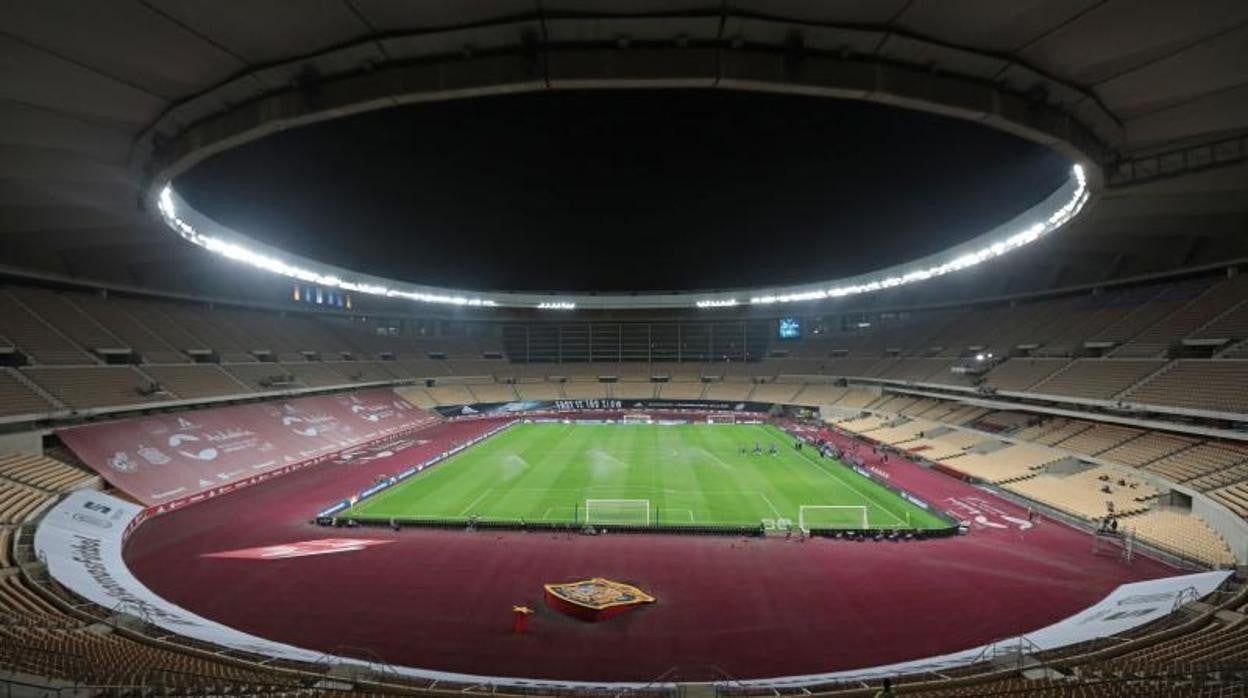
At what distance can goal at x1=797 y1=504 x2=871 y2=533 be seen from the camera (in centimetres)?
2362

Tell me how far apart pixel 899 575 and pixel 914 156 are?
12.8m

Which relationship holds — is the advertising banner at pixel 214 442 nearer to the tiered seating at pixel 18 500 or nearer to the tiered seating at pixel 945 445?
the tiered seating at pixel 18 500

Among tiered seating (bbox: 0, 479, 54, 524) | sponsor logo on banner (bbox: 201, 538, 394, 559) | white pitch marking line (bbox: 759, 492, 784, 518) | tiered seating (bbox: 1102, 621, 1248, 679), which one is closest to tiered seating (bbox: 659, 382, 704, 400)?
white pitch marking line (bbox: 759, 492, 784, 518)

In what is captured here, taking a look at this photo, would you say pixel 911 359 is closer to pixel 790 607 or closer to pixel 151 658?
pixel 790 607

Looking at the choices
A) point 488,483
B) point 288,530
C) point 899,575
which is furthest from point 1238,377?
point 288,530

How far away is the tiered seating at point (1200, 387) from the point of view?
23641 mm

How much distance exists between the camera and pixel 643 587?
701 inches

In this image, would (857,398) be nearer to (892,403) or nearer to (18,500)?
(892,403)

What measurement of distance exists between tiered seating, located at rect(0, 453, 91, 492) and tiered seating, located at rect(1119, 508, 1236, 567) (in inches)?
1534

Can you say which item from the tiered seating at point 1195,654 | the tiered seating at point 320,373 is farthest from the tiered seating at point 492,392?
the tiered seating at point 1195,654

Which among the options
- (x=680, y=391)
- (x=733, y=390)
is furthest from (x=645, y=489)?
(x=680, y=391)

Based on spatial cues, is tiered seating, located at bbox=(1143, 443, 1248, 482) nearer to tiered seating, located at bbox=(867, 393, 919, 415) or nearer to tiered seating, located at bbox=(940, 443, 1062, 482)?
tiered seating, located at bbox=(940, 443, 1062, 482)

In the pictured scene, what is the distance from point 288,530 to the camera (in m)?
23.6

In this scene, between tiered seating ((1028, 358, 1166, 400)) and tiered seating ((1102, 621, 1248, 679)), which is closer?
tiered seating ((1102, 621, 1248, 679))
